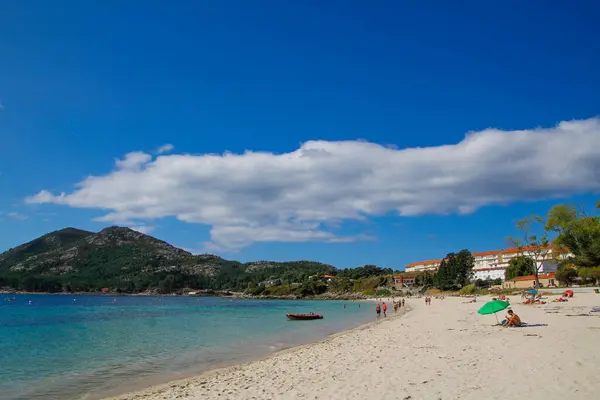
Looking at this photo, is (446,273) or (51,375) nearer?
(51,375)

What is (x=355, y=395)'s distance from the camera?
382 inches

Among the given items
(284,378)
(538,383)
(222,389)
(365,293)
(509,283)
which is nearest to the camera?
(538,383)

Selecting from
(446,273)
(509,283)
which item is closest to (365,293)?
(446,273)

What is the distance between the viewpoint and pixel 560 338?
15953 millimetres

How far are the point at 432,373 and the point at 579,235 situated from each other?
28.1 metres

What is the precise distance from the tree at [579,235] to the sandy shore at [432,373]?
15.0 metres

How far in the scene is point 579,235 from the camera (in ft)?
106

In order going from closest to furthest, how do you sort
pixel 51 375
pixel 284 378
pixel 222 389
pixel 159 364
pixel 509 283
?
pixel 222 389 < pixel 284 378 < pixel 51 375 < pixel 159 364 < pixel 509 283

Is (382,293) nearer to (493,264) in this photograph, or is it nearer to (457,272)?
(457,272)

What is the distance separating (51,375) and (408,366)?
49.0 ft

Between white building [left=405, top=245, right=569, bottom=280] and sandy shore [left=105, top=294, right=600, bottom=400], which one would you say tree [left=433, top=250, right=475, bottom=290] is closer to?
white building [left=405, top=245, right=569, bottom=280]

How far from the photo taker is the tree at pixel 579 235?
3045 cm

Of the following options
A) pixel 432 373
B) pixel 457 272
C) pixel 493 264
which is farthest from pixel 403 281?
pixel 432 373

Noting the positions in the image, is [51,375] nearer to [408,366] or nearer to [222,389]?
[222,389]
